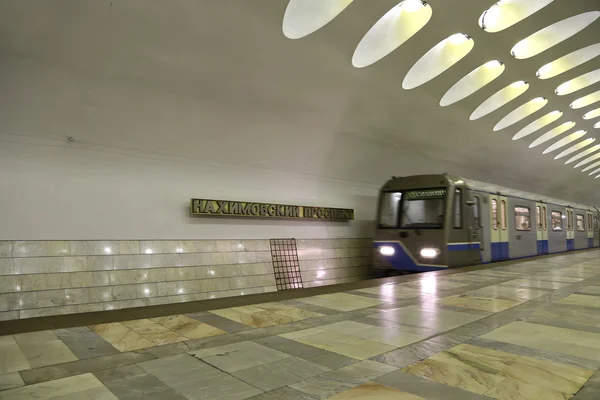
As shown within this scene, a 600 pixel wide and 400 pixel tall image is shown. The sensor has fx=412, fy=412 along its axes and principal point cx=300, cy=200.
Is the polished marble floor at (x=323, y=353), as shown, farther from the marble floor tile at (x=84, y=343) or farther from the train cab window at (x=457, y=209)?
the train cab window at (x=457, y=209)

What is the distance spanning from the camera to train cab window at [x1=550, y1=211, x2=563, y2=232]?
15844 millimetres

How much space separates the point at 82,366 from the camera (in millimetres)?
2980

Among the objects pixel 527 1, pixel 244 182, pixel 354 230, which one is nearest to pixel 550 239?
pixel 354 230

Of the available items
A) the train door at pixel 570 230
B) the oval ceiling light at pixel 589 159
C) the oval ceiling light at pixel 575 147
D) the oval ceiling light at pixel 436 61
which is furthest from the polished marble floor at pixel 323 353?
the oval ceiling light at pixel 589 159

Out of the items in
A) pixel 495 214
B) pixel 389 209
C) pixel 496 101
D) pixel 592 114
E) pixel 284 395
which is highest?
pixel 592 114

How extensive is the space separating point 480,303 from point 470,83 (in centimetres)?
803

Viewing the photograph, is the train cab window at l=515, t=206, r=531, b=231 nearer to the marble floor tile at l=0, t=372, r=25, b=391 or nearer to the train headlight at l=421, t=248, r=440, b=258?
the train headlight at l=421, t=248, r=440, b=258

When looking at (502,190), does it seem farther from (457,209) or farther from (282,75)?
(282,75)

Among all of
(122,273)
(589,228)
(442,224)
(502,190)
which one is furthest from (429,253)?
(589,228)

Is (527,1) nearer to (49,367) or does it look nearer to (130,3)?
(130,3)

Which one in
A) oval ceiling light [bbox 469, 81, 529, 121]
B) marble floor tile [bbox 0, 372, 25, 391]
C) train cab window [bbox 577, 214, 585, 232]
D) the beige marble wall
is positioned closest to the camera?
marble floor tile [bbox 0, 372, 25, 391]

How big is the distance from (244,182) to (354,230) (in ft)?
13.7

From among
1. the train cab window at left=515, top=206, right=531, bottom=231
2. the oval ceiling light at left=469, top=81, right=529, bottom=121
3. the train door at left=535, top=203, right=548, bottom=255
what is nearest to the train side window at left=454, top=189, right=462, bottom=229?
the train cab window at left=515, top=206, right=531, bottom=231

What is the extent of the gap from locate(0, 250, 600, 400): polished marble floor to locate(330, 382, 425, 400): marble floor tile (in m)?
0.01
